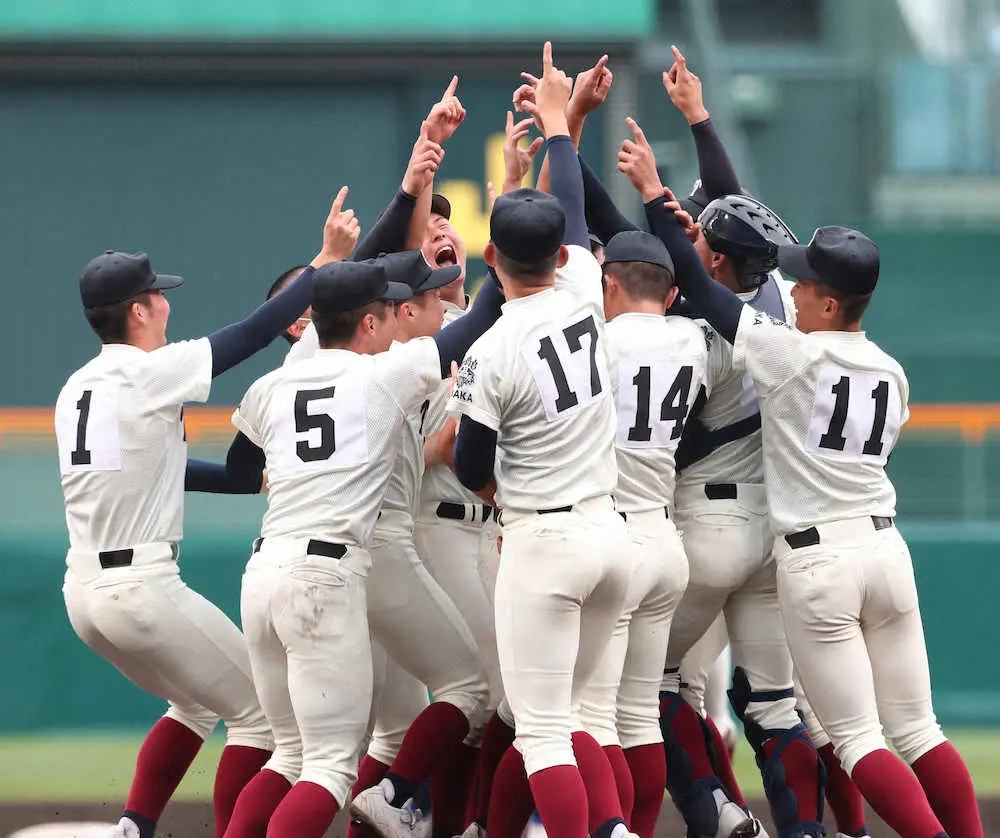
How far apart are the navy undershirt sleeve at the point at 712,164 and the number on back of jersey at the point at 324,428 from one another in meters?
1.48

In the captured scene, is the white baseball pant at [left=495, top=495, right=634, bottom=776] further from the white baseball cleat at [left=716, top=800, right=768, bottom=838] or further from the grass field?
the grass field

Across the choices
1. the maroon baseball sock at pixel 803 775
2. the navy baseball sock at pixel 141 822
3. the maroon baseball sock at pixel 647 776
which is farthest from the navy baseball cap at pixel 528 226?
the navy baseball sock at pixel 141 822

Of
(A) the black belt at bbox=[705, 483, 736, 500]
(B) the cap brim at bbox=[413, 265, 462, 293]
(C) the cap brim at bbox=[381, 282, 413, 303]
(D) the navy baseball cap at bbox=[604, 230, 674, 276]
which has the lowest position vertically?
(A) the black belt at bbox=[705, 483, 736, 500]

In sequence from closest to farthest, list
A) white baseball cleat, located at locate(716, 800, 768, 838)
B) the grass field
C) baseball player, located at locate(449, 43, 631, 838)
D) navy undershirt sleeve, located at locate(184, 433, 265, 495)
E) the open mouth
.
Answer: baseball player, located at locate(449, 43, 631, 838)
white baseball cleat, located at locate(716, 800, 768, 838)
navy undershirt sleeve, located at locate(184, 433, 265, 495)
the open mouth
the grass field

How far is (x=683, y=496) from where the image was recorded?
4770 millimetres

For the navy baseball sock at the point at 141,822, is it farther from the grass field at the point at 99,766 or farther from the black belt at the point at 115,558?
the grass field at the point at 99,766

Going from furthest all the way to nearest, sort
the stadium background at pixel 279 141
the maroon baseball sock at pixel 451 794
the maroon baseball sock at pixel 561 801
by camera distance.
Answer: the stadium background at pixel 279 141 → the maroon baseball sock at pixel 451 794 → the maroon baseball sock at pixel 561 801

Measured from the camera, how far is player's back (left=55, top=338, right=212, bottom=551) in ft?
14.7

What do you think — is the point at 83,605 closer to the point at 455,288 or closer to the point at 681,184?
the point at 455,288

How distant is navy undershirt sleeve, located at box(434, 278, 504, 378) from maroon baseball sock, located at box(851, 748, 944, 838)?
156cm

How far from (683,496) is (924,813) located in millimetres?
1148

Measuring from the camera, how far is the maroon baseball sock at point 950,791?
435 cm

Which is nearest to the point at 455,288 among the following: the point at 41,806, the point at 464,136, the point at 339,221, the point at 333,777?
the point at 339,221

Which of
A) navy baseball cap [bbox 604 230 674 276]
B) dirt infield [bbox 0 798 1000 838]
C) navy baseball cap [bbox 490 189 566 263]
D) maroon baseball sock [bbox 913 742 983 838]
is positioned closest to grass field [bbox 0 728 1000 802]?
dirt infield [bbox 0 798 1000 838]
